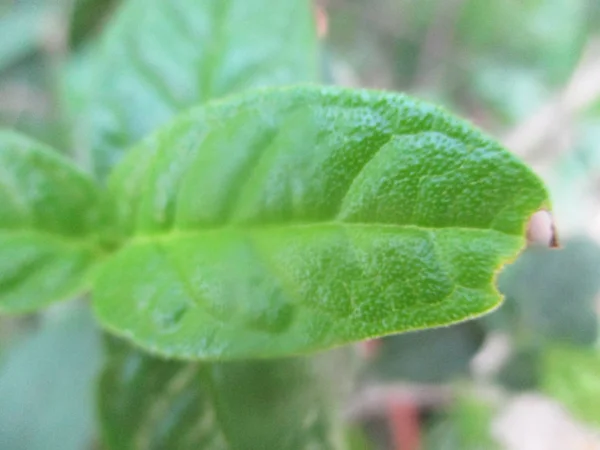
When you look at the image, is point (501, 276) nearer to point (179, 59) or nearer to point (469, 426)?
point (469, 426)

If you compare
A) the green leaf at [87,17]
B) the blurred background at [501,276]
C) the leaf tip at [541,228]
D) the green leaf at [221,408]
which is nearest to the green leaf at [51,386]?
A: the blurred background at [501,276]

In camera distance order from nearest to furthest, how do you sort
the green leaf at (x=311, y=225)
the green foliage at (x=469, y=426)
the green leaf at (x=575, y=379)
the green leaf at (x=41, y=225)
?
the green leaf at (x=311, y=225) < the green leaf at (x=41, y=225) < the green leaf at (x=575, y=379) < the green foliage at (x=469, y=426)

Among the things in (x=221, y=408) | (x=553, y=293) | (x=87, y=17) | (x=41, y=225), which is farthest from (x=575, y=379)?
(x=87, y=17)

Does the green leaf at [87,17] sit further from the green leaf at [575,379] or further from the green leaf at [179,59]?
the green leaf at [575,379]

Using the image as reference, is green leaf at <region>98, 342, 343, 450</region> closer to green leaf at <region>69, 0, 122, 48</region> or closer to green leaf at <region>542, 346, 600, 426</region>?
green leaf at <region>542, 346, 600, 426</region>

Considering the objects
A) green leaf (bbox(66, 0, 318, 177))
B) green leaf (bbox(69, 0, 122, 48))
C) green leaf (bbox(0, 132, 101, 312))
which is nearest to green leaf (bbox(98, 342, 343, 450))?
green leaf (bbox(0, 132, 101, 312))
